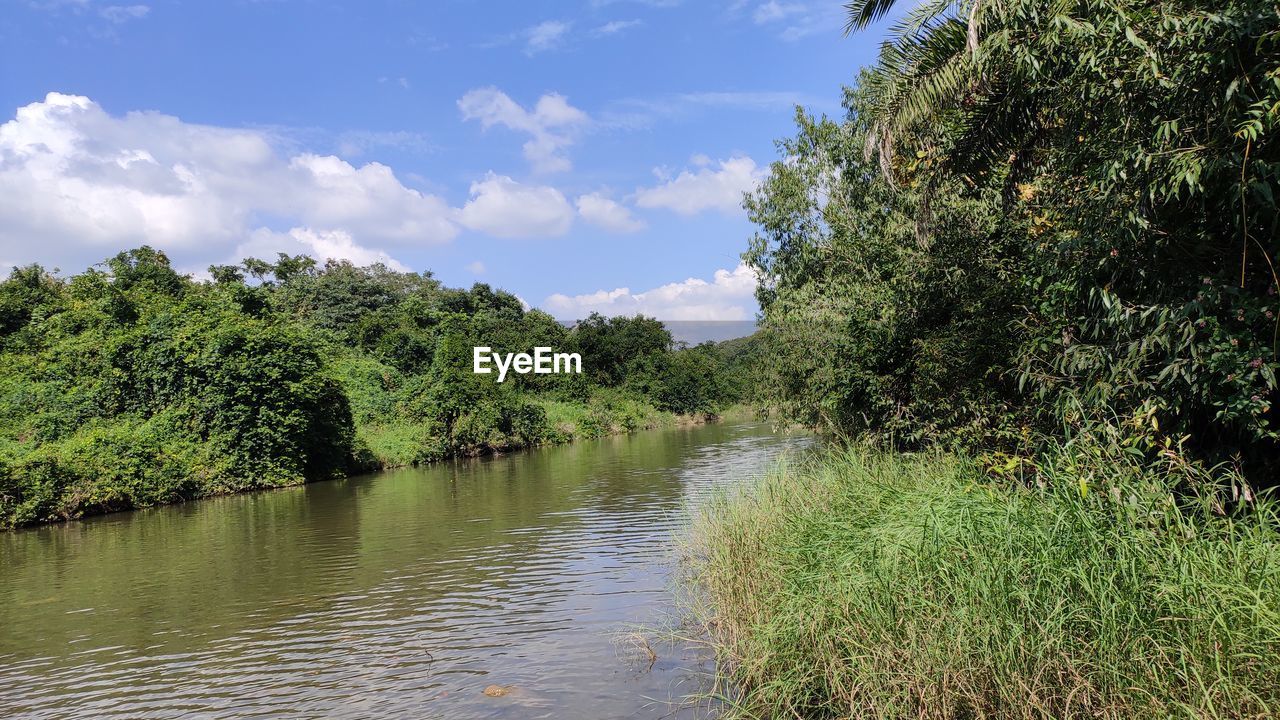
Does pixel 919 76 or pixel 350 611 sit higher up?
pixel 919 76

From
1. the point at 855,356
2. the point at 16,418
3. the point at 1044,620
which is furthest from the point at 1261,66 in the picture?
the point at 16,418

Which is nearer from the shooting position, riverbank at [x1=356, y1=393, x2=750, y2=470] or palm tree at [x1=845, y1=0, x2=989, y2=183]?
palm tree at [x1=845, y1=0, x2=989, y2=183]

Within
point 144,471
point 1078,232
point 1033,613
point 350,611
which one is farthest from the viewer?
point 144,471

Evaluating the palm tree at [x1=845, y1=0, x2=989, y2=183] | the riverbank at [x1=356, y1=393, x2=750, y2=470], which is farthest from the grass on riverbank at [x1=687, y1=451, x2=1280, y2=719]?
the riverbank at [x1=356, y1=393, x2=750, y2=470]

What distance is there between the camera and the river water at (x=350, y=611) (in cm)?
716

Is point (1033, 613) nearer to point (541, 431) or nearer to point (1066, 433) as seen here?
point (1066, 433)

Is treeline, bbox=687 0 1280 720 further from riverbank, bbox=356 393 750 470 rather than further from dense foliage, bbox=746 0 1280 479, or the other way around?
riverbank, bbox=356 393 750 470

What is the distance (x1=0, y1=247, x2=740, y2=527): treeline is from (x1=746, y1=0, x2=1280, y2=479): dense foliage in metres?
18.0

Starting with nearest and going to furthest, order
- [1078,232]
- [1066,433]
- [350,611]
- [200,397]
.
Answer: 1. [1066,433]
2. [1078,232]
3. [350,611]
4. [200,397]

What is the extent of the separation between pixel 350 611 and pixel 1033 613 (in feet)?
27.4

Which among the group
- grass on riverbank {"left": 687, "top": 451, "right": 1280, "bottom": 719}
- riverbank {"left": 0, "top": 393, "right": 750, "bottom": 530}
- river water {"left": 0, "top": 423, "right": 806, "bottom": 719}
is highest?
riverbank {"left": 0, "top": 393, "right": 750, "bottom": 530}

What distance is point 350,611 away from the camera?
33.4ft

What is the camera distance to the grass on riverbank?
3.97m

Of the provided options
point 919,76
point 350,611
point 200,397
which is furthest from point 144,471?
point 919,76
